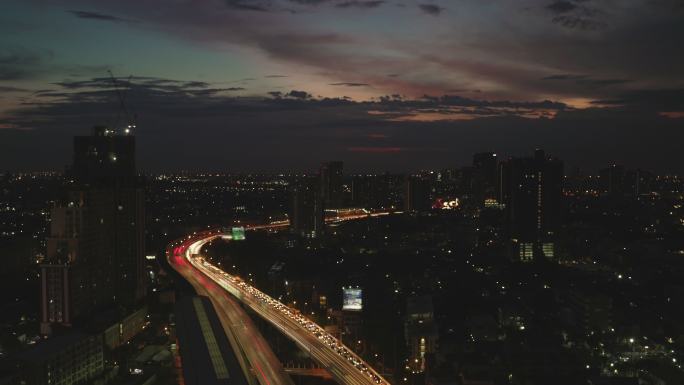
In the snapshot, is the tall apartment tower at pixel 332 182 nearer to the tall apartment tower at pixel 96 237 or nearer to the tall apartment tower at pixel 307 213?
the tall apartment tower at pixel 307 213

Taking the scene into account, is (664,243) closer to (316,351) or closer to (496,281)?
(496,281)

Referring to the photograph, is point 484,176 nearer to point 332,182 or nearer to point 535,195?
point 332,182

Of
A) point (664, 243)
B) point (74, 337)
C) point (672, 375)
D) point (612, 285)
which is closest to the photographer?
point (672, 375)

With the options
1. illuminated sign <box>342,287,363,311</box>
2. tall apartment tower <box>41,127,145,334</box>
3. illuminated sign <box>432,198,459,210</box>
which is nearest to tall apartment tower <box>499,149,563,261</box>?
illuminated sign <box>432,198,459,210</box>

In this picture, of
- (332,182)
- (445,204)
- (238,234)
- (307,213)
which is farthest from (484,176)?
(238,234)

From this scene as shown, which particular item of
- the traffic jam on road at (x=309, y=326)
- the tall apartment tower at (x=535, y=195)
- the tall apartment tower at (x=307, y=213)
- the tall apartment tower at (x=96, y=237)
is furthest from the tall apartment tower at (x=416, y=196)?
the tall apartment tower at (x=96, y=237)

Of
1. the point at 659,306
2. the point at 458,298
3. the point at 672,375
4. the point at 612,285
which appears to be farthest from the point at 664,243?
the point at 672,375

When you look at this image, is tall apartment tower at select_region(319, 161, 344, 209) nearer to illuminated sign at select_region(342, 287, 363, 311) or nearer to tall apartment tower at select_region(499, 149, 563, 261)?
tall apartment tower at select_region(499, 149, 563, 261)
